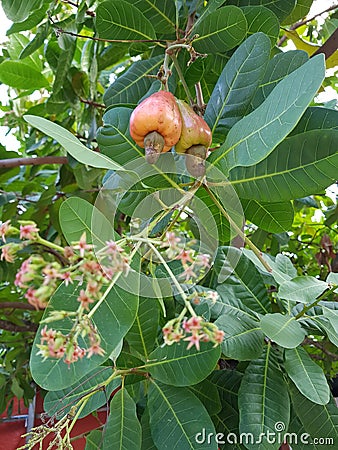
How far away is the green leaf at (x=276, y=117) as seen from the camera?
0.53 meters

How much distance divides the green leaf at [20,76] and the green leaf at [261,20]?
0.72 m

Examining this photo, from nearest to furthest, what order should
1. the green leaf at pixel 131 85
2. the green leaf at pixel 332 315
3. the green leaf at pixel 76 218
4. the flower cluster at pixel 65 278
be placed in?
the flower cluster at pixel 65 278, the green leaf at pixel 76 218, the green leaf at pixel 332 315, the green leaf at pixel 131 85

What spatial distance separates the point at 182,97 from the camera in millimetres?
994

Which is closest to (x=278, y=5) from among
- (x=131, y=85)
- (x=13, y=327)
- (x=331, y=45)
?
(x=331, y=45)

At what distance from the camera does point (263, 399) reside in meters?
0.73

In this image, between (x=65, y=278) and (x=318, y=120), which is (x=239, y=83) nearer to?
(x=318, y=120)

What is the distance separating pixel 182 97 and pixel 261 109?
432 mm

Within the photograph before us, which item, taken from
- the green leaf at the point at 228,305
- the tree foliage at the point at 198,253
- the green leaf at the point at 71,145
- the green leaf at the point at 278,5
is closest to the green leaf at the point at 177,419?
the tree foliage at the point at 198,253

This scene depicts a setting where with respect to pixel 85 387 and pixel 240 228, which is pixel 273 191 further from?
pixel 85 387

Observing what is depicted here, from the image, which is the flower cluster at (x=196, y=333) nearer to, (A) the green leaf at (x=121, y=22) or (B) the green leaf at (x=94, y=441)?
(B) the green leaf at (x=94, y=441)

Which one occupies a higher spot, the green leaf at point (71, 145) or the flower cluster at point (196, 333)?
the green leaf at point (71, 145)

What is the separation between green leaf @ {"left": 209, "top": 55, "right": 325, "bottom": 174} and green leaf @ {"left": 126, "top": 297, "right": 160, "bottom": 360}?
277mm

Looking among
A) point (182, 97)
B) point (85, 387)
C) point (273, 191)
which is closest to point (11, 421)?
point (85, 387)

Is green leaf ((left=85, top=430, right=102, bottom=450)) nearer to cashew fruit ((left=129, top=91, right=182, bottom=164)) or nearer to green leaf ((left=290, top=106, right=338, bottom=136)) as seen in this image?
cashew fruit ((left=129, top=91, right=182, bottom=164))
